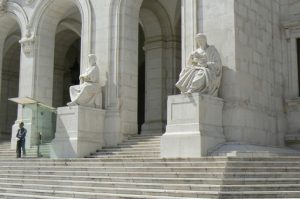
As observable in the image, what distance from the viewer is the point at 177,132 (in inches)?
583

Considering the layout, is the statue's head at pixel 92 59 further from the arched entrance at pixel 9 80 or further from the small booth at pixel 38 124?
the arched entrance at pixel 9 80

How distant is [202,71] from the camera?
14859 millimetres

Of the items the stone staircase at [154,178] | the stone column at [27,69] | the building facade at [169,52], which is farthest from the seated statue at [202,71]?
the stone column at [27,69]

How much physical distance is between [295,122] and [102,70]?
7607mm

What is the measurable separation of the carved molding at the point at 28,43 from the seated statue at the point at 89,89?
193 inches

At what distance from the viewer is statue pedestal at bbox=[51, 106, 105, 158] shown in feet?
57.5

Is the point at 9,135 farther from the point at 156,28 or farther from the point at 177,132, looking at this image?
the point at 177,132

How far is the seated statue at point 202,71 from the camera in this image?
14.8 meters

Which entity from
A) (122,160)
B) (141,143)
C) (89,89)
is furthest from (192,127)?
(89,89)

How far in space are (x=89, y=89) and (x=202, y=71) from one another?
5.06m

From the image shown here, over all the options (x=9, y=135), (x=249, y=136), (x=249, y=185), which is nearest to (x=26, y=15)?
(x=9, y=135)

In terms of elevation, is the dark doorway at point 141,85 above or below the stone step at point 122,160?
above

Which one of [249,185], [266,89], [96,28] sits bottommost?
[249,185]

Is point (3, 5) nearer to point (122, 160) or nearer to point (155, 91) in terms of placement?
point (155, 91)
